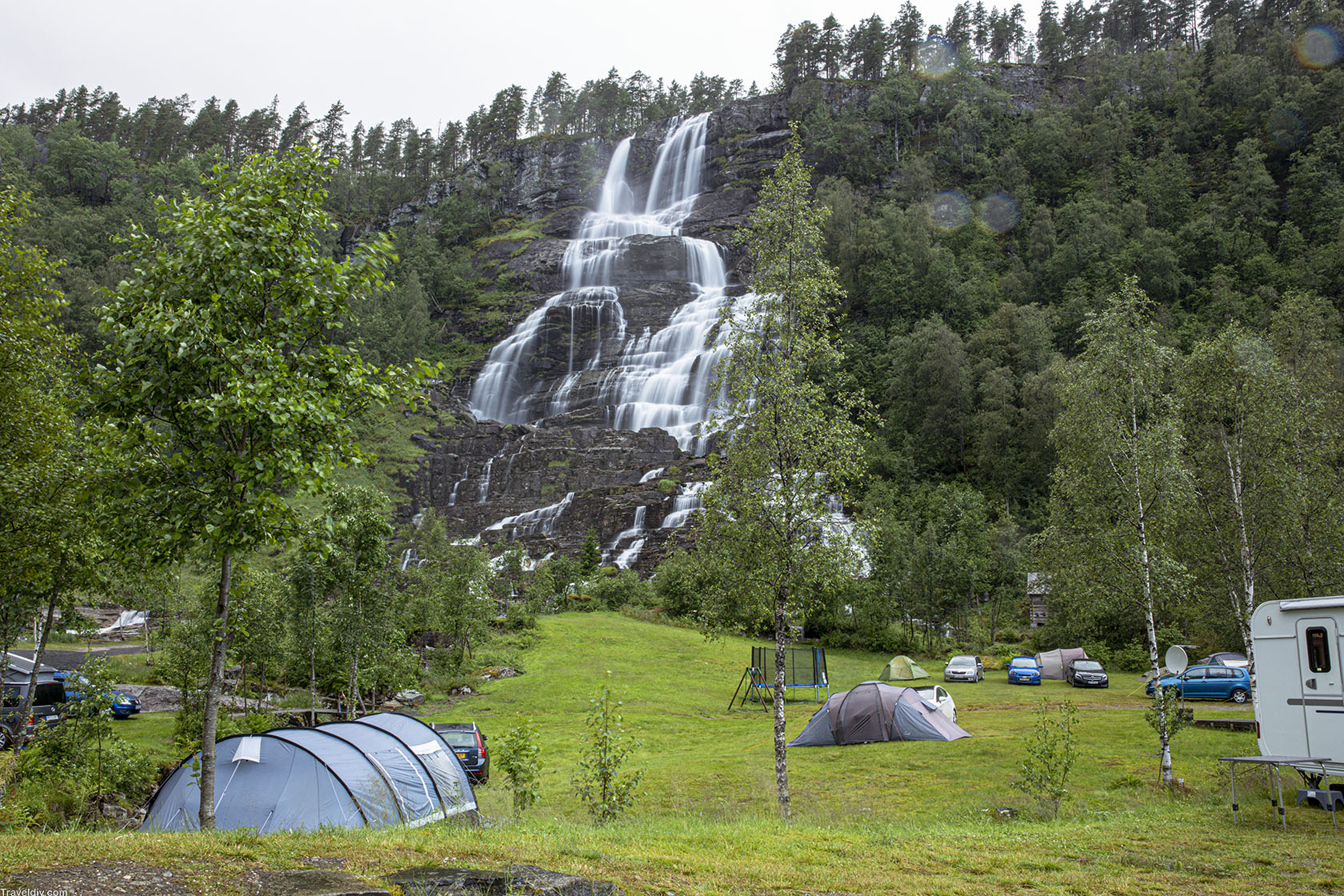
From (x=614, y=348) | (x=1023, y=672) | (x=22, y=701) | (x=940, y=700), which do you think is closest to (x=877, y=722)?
(x=940, y=700)

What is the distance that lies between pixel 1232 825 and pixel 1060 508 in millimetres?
18346

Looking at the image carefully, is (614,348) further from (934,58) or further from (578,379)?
(934,58)

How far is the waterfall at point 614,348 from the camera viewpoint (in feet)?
240

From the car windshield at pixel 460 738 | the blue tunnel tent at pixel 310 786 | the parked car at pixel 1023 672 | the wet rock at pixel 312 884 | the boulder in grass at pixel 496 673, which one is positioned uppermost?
the wet rock at pixel 312 884

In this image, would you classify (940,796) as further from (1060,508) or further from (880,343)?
(880,343)

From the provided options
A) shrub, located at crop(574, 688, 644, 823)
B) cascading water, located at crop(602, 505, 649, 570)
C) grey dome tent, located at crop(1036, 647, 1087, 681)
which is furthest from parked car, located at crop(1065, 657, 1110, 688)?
cascading water, located at crop(602, 505, 649, 570)

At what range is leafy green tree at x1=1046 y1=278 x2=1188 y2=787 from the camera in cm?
1684

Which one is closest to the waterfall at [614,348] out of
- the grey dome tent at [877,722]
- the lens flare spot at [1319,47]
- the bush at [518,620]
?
the bush at [518,620]

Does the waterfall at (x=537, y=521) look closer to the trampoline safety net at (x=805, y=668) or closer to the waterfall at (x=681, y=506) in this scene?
the waterfall at (x=681, y=506)

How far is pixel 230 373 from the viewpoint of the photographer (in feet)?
24.7

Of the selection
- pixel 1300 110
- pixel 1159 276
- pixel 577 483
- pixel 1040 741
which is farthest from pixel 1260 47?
pixel 1040 741

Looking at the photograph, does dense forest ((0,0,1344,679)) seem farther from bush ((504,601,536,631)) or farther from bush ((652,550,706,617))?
bush ((504,601,536,631))

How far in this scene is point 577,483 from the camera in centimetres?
6300

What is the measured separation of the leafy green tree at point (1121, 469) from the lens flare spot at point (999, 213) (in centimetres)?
7911
